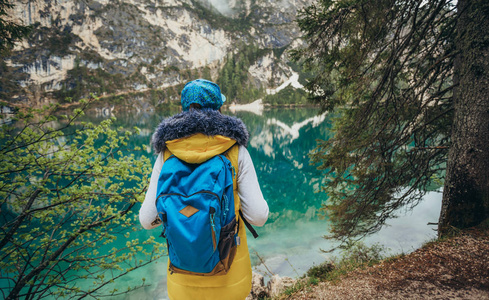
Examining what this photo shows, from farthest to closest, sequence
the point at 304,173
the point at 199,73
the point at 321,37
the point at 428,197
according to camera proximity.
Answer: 1. the point at 199,73
2. the point at 304,173
3. the point at 428,197
4. the point at 321,37

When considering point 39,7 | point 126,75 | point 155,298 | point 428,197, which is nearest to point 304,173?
point 428,197

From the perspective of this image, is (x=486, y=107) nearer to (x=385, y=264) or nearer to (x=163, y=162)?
(x=385, y=264)

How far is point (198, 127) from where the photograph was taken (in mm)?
1469

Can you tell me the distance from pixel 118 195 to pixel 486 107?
4.86 m

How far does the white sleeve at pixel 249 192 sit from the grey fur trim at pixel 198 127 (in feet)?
0.46

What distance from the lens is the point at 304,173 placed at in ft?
64.6

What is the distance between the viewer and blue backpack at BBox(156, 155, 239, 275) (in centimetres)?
132

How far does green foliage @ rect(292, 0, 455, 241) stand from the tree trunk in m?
0.36

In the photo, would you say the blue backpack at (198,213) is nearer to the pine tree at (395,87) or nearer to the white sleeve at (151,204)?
the white sleeve at (151,204)

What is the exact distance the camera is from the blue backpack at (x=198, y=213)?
1315 mm

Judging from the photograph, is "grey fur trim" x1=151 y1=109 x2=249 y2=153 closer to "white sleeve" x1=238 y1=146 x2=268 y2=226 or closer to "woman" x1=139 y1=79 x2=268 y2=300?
"woman" x1=139 y1=79 x2=268 y2=300

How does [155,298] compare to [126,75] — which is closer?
[155,298]

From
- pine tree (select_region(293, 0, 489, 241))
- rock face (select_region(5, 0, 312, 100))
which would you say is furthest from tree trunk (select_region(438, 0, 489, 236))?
rock face (select_region(5, 0, 312, 100))

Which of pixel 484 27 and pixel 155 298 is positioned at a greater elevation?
pixel 484 27
